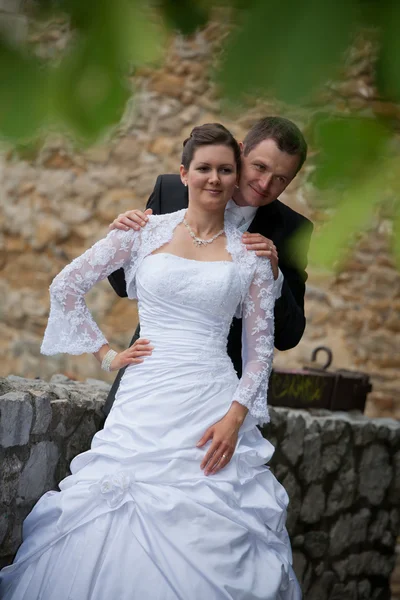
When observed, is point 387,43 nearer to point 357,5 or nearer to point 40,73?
point 357,5

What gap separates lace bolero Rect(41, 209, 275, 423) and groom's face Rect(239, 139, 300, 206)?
0.47 ft

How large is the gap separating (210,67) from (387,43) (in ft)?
0.42

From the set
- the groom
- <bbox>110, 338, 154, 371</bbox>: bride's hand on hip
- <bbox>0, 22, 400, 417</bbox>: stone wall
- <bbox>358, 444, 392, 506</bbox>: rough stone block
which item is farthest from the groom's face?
<bbox>358, 444, 392, 506</bbox>: rough stone block

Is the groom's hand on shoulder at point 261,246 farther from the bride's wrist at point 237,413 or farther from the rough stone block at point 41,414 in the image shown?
the rough stone block at point 41,414

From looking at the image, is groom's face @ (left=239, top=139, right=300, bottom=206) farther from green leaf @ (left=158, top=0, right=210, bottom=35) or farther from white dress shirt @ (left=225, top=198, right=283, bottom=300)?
green leaf @ (left=158, top=0, right=210, bottom=35)

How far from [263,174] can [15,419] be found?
992 mm

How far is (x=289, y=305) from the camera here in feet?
8.19

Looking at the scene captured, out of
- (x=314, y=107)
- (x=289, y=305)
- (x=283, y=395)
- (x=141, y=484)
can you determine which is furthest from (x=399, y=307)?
(x=314, y=107)

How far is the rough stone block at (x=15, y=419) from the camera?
2430 mm

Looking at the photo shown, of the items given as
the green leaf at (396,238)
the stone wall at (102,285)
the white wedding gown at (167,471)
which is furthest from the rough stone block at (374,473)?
the green leaf at (396,238)

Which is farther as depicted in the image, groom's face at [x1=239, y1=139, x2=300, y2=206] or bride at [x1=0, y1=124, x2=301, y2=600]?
groom's face at [x1=239, y1=139, x2=300, y2=206]

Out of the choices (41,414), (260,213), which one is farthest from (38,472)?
(260,213)

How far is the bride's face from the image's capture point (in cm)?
225

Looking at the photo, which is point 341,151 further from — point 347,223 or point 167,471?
point 167,471
